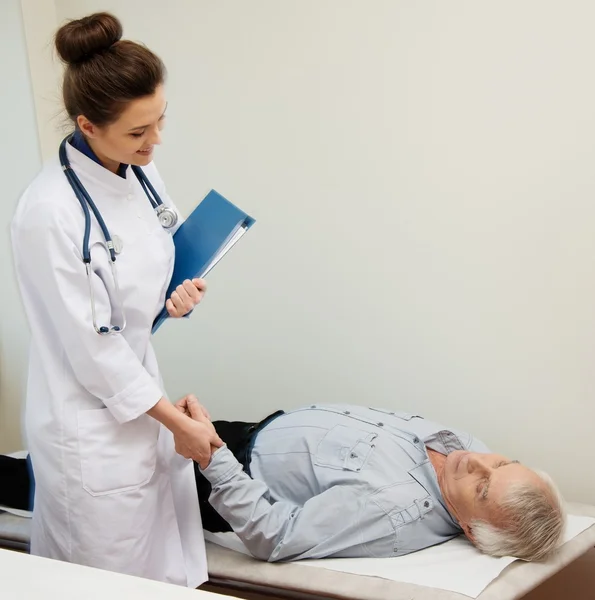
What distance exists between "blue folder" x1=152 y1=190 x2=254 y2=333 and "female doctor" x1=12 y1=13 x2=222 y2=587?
0.04 metres

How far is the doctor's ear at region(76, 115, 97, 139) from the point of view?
1.62 m

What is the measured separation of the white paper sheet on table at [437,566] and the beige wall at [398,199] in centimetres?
63

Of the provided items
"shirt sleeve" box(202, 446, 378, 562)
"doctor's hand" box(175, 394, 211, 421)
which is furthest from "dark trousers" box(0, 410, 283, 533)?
"doctor's hand" box(175, 394, 211, 421)

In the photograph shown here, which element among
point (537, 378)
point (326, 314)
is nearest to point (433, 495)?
point (537, 378)

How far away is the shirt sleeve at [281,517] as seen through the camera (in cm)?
192

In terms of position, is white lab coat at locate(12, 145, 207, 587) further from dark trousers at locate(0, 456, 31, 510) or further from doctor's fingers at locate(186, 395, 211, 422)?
dark trousers at locate(0, 456, 31, 510)

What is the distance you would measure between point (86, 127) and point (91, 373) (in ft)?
1.72

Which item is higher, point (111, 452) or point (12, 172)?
point (12, 172)

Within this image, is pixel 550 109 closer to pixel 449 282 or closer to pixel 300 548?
pixel 449 282

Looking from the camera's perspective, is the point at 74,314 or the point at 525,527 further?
the point at 525,527

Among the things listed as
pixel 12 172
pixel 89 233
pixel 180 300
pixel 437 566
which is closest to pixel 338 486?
pixel 437 566

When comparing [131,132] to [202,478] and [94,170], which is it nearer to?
[94,170]

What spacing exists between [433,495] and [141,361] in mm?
887

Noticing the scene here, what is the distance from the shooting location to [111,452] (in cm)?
173
